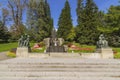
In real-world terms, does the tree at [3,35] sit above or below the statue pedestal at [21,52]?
above

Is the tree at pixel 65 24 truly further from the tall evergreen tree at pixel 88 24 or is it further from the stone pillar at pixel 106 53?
the stone pillar at pixel 106 53

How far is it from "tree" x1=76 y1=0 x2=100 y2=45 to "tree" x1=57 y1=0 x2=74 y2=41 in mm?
3495

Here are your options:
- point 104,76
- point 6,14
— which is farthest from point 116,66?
point 6,14

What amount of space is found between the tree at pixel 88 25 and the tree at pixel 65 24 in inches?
138

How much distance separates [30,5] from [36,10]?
1828 millimetres

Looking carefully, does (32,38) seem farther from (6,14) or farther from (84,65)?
(84,65)

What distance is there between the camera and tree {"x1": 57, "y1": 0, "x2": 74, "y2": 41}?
4591 cm

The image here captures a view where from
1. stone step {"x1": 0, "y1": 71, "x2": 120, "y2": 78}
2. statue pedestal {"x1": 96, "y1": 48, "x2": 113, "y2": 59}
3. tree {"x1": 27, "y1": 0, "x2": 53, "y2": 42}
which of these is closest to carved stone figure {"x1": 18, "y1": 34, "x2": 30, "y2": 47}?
statue pedestal {"x1": 96, "y1": 48, "x2": 113, "y2": 59}

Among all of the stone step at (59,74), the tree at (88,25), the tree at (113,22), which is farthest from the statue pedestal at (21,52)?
the tree at (88,25)

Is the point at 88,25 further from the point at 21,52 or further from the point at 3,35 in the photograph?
the point at 21,52

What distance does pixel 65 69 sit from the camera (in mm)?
10195

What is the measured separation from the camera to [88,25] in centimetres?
4156

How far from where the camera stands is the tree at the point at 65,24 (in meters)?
45.9

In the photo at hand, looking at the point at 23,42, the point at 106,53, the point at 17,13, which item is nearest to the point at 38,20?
the point at 17,13
